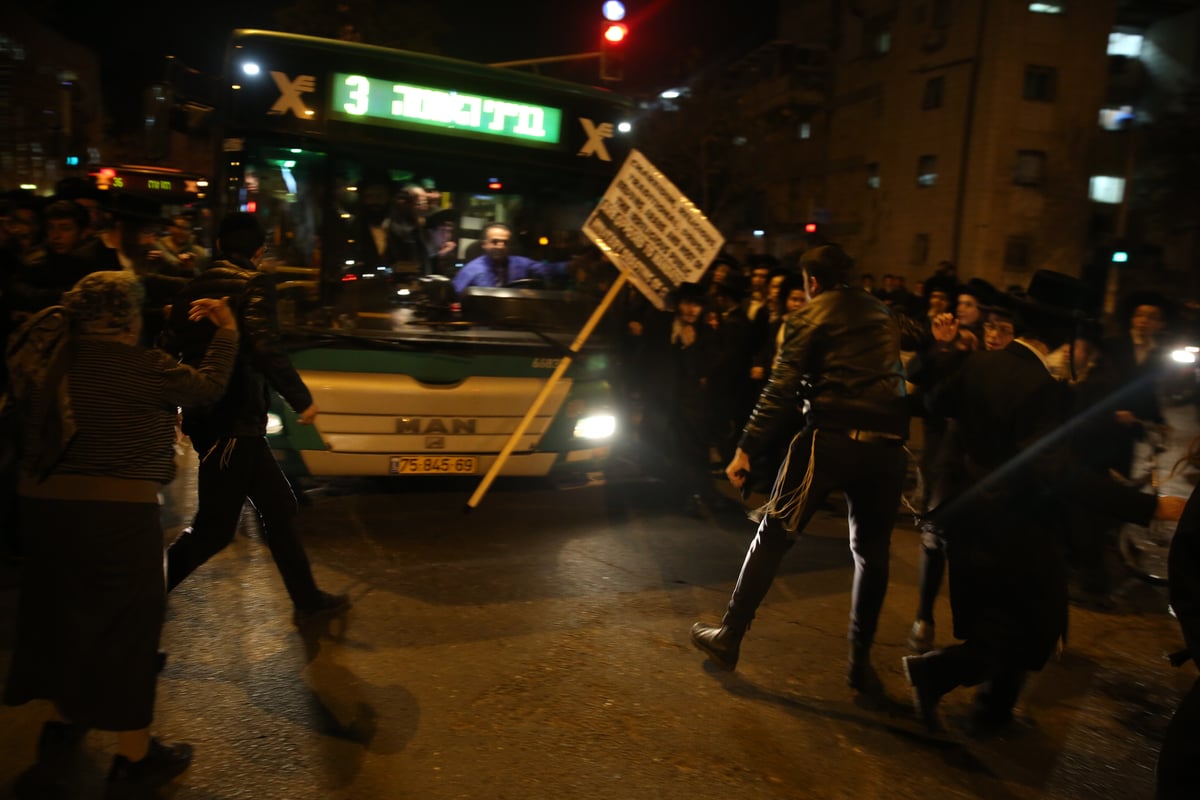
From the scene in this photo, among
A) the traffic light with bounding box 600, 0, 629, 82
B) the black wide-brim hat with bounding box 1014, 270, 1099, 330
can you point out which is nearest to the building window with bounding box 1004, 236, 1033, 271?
the traffic light with bounding box 600, 0, 629, 82

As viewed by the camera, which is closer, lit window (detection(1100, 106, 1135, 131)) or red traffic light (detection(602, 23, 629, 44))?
red traffic light (detection(602, 23, 629, 44))

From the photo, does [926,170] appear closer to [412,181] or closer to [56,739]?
[412,181]

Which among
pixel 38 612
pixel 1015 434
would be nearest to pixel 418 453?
pixel 38 612

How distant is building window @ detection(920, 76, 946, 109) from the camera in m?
30.7

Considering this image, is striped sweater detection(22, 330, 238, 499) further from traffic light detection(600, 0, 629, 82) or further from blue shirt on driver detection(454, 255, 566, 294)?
traffic light detection(600, 0, 629, 82)

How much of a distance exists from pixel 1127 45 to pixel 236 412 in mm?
36450

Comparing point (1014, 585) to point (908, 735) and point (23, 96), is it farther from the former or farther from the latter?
point (23, 96)

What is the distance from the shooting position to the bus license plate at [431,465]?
21.9 ft

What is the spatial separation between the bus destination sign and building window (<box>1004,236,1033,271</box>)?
86.5 ft

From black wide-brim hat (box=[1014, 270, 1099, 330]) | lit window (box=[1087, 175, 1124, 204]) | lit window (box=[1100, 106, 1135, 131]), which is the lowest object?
black wide-brim hat (box=[1014, 270, 1099, 330])

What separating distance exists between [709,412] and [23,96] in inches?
440

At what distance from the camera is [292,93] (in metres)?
6.31

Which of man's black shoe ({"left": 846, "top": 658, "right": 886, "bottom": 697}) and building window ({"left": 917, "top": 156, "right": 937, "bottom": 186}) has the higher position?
building window ({"left": 917, "top": 156, "right": 937, "bottom": 186})

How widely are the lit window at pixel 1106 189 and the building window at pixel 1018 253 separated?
9.18 ft
